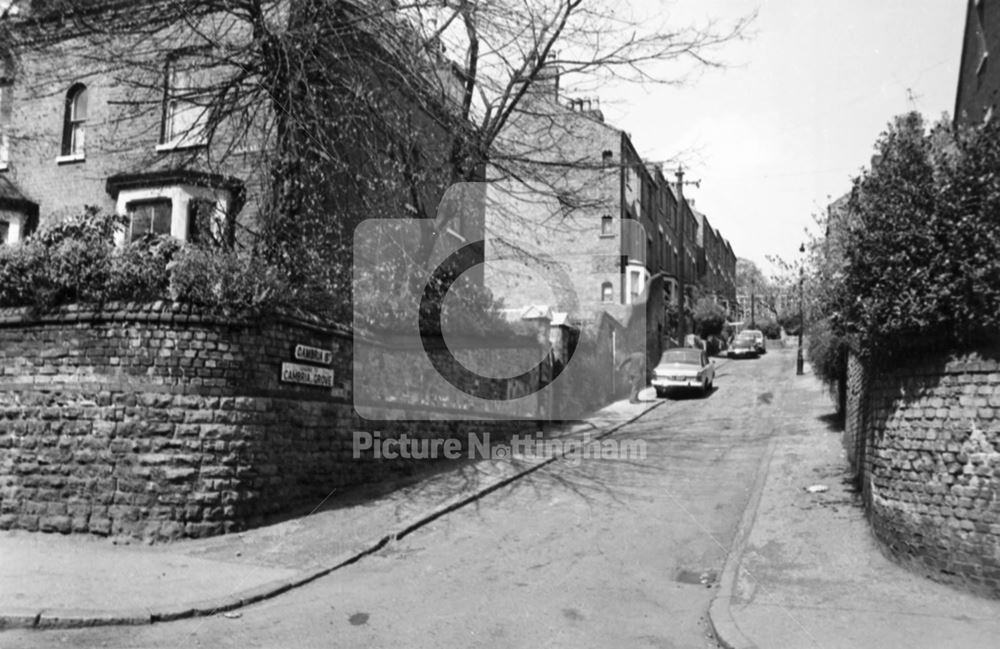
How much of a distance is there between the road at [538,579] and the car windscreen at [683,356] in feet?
35.2

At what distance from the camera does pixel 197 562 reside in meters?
7.98

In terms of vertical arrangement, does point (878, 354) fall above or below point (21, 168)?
below

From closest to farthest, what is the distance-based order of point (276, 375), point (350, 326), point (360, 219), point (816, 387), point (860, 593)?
point (860, 593)
point (276, 375)
point (350, 326)
point (360, 219)
point (816, 387)

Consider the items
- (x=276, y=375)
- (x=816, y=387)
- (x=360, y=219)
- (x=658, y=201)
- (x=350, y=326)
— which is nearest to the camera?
(x=276, y=375)

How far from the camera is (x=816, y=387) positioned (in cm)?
2470

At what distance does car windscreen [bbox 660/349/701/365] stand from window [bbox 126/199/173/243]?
15.0 meters

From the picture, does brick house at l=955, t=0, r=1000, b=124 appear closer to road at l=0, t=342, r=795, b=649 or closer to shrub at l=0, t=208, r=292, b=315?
road at l=0, t=342, r=795, b=649

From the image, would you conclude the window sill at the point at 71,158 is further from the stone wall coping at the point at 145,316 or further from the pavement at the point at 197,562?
the pavement at the point at 197,562

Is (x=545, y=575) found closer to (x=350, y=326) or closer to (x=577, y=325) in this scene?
(x=350, y=326)

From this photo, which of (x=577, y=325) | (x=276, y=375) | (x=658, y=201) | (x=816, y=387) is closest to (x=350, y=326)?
(x=276, y=375)

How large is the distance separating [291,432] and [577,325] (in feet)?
40.3

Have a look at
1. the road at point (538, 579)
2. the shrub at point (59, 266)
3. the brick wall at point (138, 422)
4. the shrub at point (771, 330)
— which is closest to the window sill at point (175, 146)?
the shrub at point (59, 266)

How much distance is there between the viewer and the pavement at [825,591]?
5.94 m

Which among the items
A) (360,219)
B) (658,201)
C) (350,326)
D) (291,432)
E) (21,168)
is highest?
(658,201)
